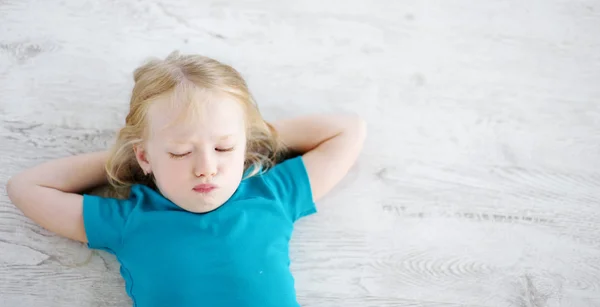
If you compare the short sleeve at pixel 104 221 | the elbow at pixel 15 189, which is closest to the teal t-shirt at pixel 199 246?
the short sleeve at pixel 104 221

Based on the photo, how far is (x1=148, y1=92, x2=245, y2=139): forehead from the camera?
0.89 metres

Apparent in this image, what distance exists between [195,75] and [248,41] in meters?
0.32

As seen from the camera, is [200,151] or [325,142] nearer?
[200,151]

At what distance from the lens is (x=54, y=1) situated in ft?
4.00

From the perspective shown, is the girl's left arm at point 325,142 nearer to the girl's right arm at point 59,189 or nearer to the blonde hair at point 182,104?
the blonde hair at point 182,104

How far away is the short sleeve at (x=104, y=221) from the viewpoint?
39.3 inches

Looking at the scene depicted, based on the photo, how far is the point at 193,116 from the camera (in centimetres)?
89

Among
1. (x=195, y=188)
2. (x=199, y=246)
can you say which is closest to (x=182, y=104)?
(x=195, y=188)

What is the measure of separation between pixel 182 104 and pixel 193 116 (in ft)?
0.08

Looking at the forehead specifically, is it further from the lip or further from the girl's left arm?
the girl's left arm

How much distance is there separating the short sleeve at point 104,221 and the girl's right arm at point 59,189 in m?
0.02

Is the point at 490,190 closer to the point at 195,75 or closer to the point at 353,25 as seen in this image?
the point at 353,25

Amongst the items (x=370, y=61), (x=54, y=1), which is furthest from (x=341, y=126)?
(x=54, y=1)

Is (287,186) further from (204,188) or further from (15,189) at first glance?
(15,189)
